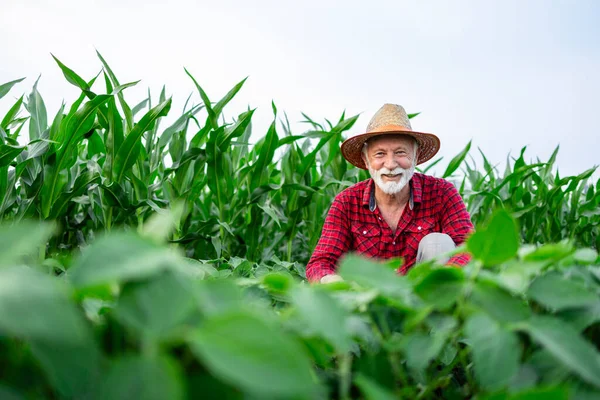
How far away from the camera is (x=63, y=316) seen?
0.20 m

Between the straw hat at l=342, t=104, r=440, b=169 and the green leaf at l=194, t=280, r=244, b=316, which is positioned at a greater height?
the straw hat at l=342, t=104, r=440, b=169

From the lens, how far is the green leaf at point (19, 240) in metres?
0.23

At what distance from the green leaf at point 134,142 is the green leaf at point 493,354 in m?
1.85

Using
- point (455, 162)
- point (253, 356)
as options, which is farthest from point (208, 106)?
point (253, 356)

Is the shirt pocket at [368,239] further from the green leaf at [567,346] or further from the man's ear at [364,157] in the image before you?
the green leaf at [567,346]

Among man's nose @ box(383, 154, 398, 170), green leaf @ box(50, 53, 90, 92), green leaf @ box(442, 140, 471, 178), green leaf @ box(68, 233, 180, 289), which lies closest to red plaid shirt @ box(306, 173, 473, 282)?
man's nose @ box(383, 154, 398, 170)

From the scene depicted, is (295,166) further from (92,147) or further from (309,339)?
(309,339)

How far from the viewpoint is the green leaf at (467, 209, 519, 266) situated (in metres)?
0.29

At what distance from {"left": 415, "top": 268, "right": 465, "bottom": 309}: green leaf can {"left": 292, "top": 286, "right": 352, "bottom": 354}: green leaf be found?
0.07 meters

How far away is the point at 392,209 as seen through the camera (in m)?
2.23

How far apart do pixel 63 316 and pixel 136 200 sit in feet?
6.80

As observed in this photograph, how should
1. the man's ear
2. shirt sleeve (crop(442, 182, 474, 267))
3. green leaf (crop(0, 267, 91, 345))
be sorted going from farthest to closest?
the man's ear
shirt sleeve (crop(442, 182, 474, 267))
green leaf (crop(0, 267, 91, 345))

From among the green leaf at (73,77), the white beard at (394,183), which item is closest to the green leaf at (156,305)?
the green leaf at (73,77)

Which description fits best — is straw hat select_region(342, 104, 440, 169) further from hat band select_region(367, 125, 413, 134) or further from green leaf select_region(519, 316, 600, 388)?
green leaf select_region(519, 316, 600, 388)
